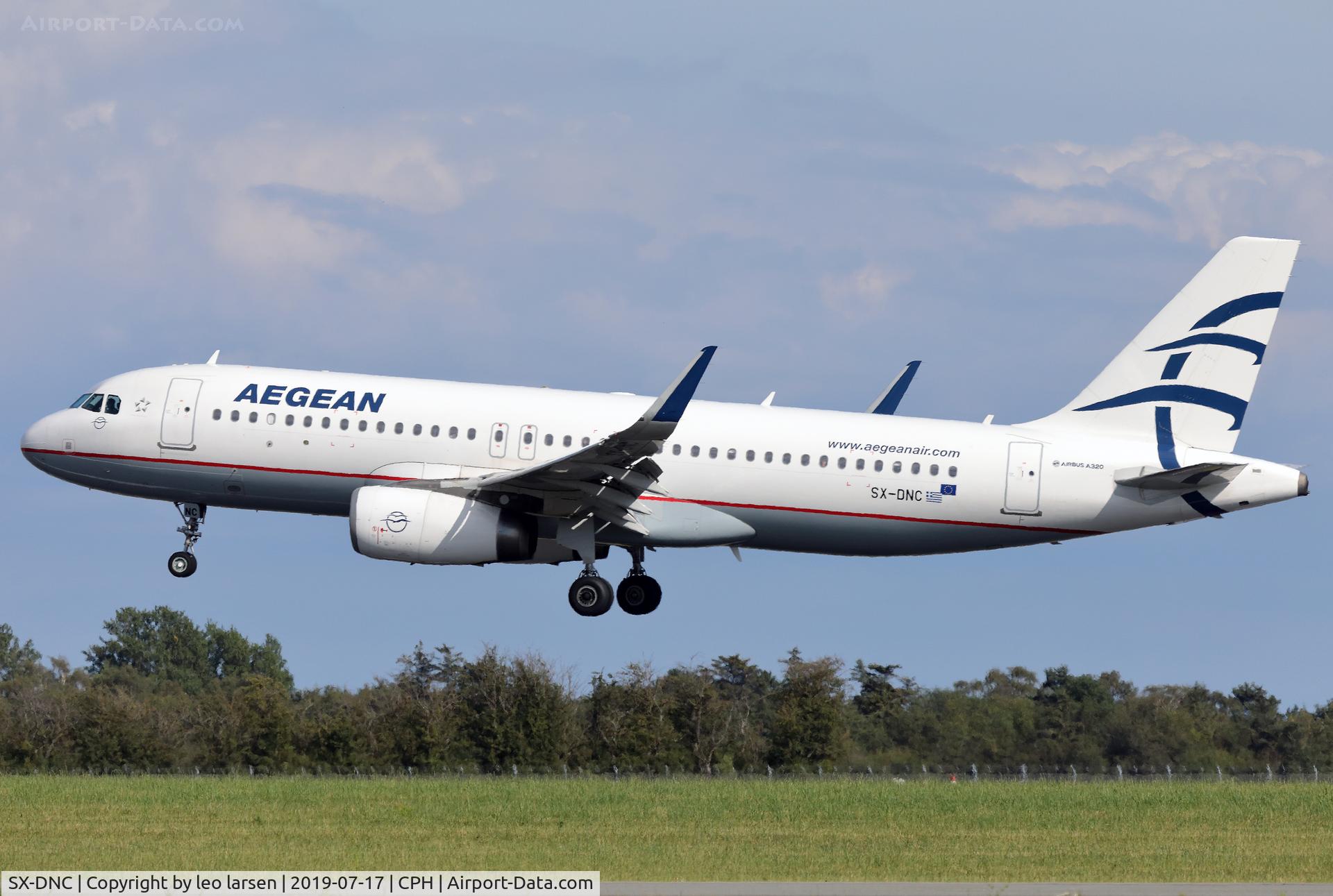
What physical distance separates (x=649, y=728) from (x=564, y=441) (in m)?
23.3

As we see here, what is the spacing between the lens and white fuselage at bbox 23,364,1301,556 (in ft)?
144

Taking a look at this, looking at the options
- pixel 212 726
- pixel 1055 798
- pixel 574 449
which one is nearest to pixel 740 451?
pixel 574 449

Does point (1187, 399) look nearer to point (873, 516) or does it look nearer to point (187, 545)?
point (873, 516)

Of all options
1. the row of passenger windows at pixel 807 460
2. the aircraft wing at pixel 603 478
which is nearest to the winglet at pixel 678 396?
the aircraft wing at pixel 603 478

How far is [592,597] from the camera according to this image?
45031 mm

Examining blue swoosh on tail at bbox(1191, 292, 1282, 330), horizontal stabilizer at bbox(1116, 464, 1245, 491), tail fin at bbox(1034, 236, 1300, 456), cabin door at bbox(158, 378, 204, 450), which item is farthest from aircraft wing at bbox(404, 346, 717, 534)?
blue swoosh on tail at bbox(1191, 292, 1282, 330)

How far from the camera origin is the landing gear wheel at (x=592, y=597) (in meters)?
45.0

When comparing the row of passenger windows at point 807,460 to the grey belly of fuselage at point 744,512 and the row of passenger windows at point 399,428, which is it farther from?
the row of passenger windows at point 399,428

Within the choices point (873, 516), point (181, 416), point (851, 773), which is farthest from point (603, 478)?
point (851, 773)

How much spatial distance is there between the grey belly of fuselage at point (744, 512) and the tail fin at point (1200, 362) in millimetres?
3609

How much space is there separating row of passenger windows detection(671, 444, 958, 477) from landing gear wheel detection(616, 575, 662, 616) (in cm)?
421

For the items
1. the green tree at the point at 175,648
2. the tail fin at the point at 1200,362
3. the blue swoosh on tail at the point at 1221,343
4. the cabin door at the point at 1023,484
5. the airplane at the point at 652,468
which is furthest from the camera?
the green tree at the point at 175,648

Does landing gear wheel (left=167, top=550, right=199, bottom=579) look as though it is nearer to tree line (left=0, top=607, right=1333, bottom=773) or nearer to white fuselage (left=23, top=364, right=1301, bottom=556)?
white fuselage (left=23, top=364, right=1301, bottom=556)

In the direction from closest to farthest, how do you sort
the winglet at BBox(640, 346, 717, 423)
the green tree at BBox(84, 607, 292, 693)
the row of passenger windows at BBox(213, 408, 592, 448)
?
1. the winglet at BBox(640, 346, 717, 423)
2. the row of passenger windows at BBox(213, 408, 592, 448)
3. the green tree at BBox(84, 607, 292, 693)
